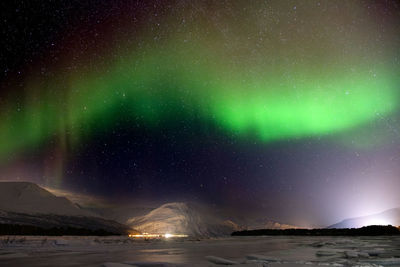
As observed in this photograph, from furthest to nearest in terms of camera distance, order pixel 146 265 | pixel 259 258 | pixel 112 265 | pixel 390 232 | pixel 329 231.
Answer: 1. pixel 329 231
2. pixel 390 232
3. pixel 259 258
4. pixel 146 265
5. pixel 112 265

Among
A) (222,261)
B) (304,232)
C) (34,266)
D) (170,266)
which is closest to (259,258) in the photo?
(222,261)

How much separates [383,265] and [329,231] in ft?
564

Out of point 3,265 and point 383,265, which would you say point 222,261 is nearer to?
point 383,265

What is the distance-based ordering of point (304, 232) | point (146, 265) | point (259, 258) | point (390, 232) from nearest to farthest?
point (146, 265) → point (259, 258) → point (390, 232) → point (304, 232)

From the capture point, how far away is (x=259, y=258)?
17.3 m

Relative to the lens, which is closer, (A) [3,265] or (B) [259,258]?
→ (A) [3,265]

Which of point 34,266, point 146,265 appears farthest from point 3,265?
point 146,265

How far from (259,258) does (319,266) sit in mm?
4490

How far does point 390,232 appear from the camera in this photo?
153 metres

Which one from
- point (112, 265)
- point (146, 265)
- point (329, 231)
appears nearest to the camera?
point (112, 265)

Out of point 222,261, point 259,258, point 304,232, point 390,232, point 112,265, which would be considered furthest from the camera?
A: point 304,232

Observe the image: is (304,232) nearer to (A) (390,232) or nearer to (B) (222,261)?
(A) (390,232)

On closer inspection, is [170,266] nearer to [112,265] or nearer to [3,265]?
[112,265]

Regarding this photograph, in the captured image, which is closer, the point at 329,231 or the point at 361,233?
the point at 361,233
